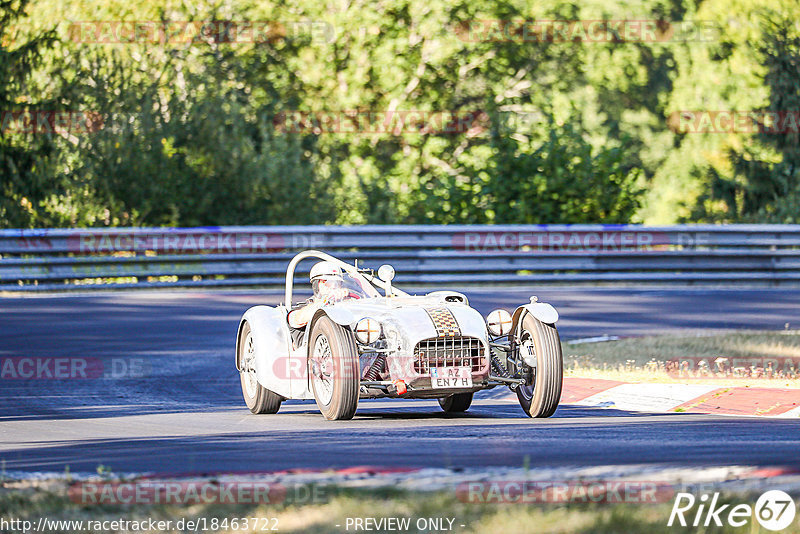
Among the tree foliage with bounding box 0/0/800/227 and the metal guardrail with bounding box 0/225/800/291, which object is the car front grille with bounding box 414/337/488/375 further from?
the tree foliage with bounding box 0/0/800/227

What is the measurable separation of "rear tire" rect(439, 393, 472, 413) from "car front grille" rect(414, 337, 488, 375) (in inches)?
45.8

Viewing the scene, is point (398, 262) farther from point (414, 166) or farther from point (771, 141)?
point (414, 166)

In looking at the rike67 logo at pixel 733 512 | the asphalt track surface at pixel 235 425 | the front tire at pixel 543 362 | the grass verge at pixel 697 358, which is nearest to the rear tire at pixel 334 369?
the asphalt track surface at pixel 235 425

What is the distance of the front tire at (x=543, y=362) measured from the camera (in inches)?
344

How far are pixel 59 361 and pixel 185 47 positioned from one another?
70.7 feet

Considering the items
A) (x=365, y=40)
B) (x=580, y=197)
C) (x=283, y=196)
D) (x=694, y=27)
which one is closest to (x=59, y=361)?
(x=283, y=196)

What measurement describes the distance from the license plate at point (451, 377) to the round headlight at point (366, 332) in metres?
0.45

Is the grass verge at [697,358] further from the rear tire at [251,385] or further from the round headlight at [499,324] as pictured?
the rear tire at [251,385]

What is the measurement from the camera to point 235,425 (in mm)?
9297

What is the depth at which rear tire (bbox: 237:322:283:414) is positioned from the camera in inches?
394

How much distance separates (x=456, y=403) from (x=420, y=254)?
10894 millimetres

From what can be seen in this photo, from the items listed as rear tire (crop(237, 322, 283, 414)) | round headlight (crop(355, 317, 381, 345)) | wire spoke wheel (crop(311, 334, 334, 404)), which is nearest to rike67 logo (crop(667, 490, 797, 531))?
round headlight (crop(355, 317, 381, 345))

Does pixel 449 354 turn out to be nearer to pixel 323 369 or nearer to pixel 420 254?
pixel 323 369

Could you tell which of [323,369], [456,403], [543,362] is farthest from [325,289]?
[543,362]
